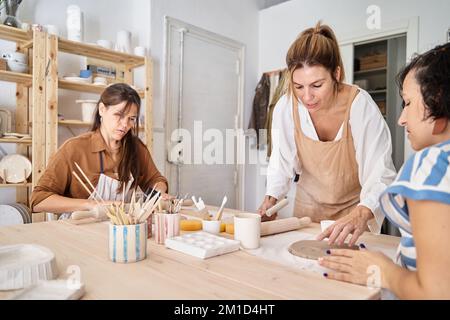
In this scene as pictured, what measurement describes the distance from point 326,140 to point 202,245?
3.13 feet

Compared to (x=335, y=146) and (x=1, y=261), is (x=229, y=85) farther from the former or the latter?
(x=1, y=261)

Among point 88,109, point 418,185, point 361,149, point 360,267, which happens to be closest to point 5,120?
point 88,109

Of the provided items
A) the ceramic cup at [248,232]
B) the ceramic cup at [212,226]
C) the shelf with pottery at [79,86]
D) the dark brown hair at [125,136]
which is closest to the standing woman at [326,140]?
the ceramic cup at [212,226]

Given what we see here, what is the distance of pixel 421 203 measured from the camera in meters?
0.61

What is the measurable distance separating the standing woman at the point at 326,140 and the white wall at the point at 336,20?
166 cm

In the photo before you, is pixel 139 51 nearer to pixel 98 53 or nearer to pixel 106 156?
pixel 98 53

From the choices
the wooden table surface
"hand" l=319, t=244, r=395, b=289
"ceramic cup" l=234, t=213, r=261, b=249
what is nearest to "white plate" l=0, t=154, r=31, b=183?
the wooden table surface

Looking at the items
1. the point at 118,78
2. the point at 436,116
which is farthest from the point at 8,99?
the point at 436,116

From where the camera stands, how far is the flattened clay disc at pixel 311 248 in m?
0.94

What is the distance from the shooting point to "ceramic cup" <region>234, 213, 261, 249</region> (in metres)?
1.03

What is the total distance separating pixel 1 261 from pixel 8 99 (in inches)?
84.6

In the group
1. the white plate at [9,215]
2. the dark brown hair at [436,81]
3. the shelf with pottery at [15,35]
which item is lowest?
the white plate at [9,215]

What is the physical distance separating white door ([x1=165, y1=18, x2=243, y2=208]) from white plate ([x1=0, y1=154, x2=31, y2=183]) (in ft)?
4.02

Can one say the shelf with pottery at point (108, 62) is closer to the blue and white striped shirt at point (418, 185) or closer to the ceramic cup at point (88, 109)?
the ceramic cup at point (88, 109)
